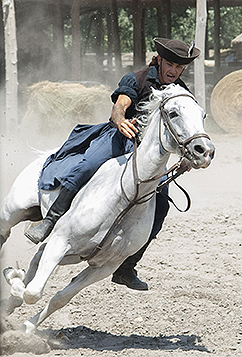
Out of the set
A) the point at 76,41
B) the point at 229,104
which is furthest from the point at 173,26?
the point at 229,104

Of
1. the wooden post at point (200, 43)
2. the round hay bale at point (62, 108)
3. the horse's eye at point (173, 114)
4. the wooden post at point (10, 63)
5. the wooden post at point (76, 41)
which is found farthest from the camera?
the wooden post at point (76, 41)

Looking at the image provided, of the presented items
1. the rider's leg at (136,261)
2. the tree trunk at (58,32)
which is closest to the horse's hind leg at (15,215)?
the rider's leg at (136,261)

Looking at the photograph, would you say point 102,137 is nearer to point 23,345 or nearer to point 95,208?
point 95,208

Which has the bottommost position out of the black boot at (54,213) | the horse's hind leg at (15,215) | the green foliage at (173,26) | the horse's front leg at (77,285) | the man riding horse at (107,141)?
the green foliage at (173,26)

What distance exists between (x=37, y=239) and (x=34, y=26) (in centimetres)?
1370

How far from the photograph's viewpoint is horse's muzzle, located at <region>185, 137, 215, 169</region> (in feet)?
9.09

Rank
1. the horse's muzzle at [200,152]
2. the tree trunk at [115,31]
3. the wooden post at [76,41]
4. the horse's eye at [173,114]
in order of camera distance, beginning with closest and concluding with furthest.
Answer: the horse's muzzle at [200,152], the horse's eye at [173,114], the wooden post at [76,41], the tree trunk at [115,31]

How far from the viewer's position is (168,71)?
3.56m

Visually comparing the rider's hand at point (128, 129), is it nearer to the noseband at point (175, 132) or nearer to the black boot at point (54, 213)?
the noseband at point (175, 132)

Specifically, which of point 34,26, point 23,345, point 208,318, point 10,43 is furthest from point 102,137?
point 34,26

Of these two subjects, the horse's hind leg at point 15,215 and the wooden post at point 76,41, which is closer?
the horse's hind leg at point 15,215

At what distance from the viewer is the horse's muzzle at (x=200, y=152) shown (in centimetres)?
277

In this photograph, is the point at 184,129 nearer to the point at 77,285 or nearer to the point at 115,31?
the point at 77,285

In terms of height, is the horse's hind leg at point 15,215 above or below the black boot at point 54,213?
below
